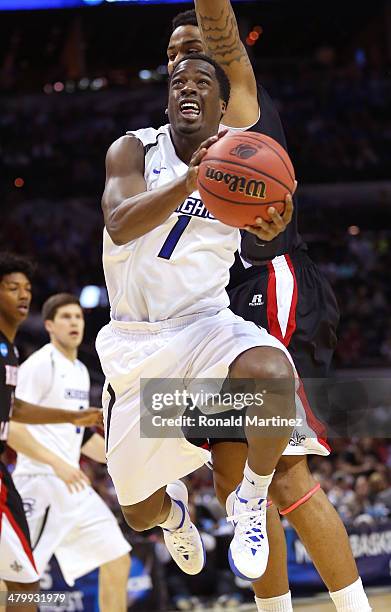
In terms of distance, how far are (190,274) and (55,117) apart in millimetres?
16263

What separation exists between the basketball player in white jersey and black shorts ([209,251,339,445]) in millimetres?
2753

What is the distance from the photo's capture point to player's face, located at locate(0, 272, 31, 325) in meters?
5.74

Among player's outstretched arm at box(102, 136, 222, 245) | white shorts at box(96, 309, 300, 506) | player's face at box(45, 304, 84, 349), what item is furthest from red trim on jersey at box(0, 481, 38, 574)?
player's outstretched arm at box(102, 136, 222, 245)

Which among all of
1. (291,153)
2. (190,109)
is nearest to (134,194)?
(190,109)

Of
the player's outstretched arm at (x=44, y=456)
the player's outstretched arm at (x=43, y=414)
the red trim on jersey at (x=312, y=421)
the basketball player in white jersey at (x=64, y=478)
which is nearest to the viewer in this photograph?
the red trim on jersey at (x=312, y=421)

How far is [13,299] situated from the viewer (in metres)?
5.74

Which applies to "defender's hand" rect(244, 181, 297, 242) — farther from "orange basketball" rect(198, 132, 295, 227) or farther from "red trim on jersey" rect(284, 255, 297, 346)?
"red trim on jersey" rect(284, 255, 297, 346)

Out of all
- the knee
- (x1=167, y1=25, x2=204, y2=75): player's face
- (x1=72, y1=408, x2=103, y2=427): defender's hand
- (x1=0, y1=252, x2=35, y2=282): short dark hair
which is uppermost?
(x1=167, y1=25, x2=204, y2=75): player's face

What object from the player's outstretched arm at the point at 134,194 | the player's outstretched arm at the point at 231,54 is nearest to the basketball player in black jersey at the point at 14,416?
the player's outstretched arm at the point at 134,194

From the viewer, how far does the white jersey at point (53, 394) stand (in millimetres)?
6871

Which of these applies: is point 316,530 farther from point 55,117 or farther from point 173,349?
point 55,117

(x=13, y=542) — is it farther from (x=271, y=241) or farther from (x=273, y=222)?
(x=273, y=222)

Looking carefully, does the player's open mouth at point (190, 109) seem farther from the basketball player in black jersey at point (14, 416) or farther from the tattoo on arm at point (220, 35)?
the basketball player in black jersey at point (14, 416)

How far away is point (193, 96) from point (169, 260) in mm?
644
